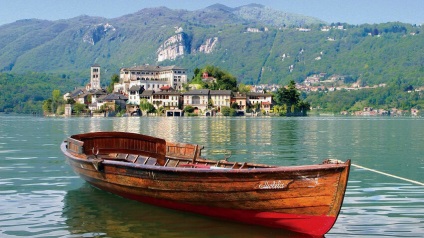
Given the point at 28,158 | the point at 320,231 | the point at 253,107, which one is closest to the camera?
the point at 320,231

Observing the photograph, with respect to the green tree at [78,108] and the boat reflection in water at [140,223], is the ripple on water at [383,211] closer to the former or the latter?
the boat reflection in water at [140,223]

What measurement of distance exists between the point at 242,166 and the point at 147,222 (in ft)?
11.1

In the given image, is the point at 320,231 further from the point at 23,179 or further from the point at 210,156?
the point at 210,156

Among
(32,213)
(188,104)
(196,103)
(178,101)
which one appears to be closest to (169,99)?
(178,101)

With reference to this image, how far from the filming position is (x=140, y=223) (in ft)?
54.4

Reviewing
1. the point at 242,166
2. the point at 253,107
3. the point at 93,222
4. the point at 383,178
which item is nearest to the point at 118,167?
the point at 93,222

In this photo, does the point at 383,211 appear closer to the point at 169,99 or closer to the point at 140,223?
the point at 140,223

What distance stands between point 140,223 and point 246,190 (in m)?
3.47

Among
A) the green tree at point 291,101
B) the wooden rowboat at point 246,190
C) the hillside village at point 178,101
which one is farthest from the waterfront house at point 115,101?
the wooden rowboat at point 246,190

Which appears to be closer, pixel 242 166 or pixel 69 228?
pixel 69 228

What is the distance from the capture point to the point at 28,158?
34688 mm

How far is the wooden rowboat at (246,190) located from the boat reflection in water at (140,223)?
243mm

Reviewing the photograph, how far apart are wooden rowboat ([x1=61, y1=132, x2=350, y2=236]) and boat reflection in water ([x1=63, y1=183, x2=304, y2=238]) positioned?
243mm

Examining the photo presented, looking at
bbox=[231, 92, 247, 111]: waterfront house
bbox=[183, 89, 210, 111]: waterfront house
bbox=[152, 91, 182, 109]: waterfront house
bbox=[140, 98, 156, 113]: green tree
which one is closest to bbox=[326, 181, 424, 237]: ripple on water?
bbox=[183, 89, 210, 111]: waterfront house
